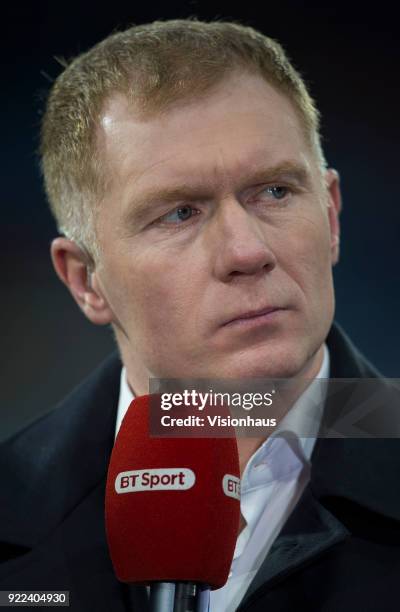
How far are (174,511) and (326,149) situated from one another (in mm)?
1365

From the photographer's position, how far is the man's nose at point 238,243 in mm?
1272

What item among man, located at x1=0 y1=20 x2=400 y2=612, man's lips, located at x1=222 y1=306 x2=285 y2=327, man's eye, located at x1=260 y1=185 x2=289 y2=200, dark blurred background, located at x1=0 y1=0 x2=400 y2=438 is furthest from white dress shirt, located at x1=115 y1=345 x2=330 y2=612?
dark blurred background, located at x1=0 y1=0 x2=400 y2=438

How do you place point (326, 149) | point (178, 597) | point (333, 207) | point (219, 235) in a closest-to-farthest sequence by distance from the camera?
point (178, 597) → point (219, 235) → point (333, 207) → point (326, 149)

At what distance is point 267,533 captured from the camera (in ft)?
4.47

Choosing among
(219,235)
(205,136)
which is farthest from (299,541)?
(205,136)

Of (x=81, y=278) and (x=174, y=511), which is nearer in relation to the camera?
(x=174, y=511)

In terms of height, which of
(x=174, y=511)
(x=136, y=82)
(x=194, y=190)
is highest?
(x=136, y=82)

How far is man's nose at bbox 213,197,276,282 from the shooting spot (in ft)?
4.17

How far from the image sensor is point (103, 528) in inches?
56.6

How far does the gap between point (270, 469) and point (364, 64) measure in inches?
44.0

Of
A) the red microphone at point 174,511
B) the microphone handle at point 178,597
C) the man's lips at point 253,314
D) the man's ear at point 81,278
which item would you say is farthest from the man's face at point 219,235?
the microphone handle at point 178,597

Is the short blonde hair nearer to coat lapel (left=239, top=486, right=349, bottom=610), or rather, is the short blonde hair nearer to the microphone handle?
coat lapel (left=239, top=486, right=349, bottom=610)

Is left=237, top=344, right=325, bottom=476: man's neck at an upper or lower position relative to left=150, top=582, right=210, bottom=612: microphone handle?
upper

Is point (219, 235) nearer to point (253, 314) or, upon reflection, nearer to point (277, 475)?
point (253, 314)
